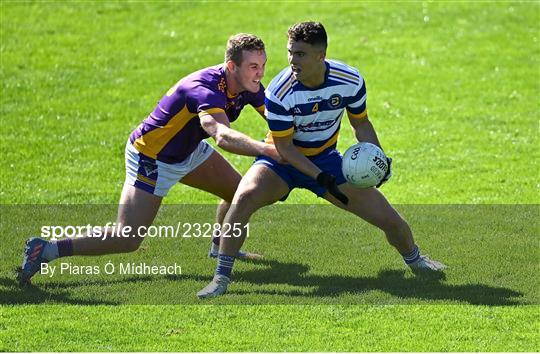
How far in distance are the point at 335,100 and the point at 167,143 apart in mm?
1503

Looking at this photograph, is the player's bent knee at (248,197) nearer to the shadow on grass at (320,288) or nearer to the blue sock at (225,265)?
the blue sock at (225,265)

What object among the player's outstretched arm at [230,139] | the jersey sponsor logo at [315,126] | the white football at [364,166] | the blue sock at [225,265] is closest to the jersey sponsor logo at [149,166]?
the player's outstretched arm at [230,139]

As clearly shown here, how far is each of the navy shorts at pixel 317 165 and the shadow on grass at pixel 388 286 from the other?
0.81 meters

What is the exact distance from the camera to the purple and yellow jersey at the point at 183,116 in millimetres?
9469

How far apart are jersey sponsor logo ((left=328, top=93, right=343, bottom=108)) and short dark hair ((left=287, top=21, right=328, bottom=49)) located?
480 mm

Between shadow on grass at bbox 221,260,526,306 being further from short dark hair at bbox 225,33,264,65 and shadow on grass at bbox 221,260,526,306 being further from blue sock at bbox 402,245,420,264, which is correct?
short dark hair at bbox 225,33,264,65

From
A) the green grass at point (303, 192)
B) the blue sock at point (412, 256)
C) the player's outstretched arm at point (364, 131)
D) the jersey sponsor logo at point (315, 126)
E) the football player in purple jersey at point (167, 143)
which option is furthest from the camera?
the blue sock at point (412, 256)

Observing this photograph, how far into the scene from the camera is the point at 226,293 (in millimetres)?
9336

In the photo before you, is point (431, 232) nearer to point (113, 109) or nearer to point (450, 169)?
point (450, 169)

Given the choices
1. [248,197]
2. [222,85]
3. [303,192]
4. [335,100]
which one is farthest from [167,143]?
[303,192]

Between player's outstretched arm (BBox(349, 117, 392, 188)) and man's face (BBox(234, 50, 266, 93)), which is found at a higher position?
man's face (BBox(234, 50, 266, 93))

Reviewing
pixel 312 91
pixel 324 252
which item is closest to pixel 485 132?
pixel 324 252

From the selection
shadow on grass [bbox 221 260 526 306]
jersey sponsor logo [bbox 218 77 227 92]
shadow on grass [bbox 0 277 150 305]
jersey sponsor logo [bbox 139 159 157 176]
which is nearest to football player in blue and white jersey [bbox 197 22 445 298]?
shadow on grass [bbox 221 260 526 306]

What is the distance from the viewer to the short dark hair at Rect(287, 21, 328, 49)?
350 inches
